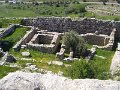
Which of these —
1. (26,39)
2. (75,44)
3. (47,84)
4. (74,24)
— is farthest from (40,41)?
(47,84)

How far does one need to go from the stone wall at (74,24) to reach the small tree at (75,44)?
7.36m

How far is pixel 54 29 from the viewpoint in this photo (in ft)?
148

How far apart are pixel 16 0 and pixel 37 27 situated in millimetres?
80480

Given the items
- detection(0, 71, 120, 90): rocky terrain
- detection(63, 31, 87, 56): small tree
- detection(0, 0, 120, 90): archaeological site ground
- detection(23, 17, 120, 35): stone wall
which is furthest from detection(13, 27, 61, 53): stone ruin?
detection(0, 71, 120, 90): rocky terrain

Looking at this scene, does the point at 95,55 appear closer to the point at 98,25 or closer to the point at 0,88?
the point at 98,25

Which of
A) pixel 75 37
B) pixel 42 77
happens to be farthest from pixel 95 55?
pixel 42 77

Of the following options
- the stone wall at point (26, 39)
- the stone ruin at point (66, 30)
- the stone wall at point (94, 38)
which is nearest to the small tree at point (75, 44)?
the stone ruin at point (66, 30)

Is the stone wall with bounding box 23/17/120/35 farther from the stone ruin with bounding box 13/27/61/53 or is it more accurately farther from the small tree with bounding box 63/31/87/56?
the small tree with bounding box 63/31/87/56

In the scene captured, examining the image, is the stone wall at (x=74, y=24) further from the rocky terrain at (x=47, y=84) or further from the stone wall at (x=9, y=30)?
the rocky terrain at (x=47, y=84)

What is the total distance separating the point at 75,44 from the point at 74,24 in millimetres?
8187

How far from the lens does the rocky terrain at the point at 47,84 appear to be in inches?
534

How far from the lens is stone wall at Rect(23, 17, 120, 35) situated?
43875 mm

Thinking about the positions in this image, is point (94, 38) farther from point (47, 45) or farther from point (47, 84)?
point (47, 84)

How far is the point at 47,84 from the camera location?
13883 millimetres
